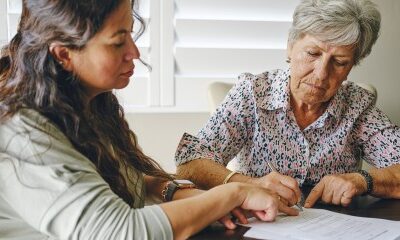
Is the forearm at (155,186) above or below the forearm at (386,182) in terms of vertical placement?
above

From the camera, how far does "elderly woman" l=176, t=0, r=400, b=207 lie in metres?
1.49

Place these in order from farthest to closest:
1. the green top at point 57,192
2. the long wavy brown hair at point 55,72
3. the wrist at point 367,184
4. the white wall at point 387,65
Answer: the white wall at point 387,65
the wrist at point 367,184
the long wavy brown hair at point 55,72
the green top at point 57,192

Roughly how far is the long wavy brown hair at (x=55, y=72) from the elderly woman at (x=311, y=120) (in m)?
0.51

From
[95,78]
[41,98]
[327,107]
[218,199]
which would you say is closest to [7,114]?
[41,98]

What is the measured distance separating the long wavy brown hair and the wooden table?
22 cm

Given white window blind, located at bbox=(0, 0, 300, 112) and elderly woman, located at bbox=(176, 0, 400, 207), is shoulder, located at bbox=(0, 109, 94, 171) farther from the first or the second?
white window blind, located at bbox=(0, 0, 300, 112)

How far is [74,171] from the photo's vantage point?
875 millimetres

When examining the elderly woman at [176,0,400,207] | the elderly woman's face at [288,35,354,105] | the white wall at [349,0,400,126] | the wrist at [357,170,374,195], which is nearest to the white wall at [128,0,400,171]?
the white wall at [349,0,400,126]

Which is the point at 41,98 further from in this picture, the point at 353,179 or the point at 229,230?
the point at 353,179

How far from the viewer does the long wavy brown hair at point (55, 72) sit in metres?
0.94

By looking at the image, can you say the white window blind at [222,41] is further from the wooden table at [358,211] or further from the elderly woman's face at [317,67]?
the wooden table at [358,211]

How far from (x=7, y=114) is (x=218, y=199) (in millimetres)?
419

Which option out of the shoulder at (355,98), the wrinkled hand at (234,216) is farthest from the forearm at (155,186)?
the shoulder at (355,98)

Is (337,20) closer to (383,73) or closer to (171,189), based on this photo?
(171,189)
